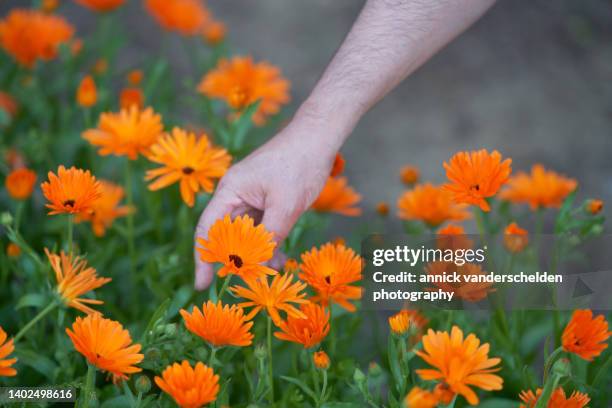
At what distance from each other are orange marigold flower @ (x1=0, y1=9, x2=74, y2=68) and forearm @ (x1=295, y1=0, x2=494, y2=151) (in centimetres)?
105

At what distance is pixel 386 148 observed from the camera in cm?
319

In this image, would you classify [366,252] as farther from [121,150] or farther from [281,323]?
[121,150]

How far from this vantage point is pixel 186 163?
1457 millimetres

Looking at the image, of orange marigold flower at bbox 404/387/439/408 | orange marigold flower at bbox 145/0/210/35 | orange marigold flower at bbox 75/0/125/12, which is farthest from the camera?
orange marigold flower at bbox 145/0/210/35

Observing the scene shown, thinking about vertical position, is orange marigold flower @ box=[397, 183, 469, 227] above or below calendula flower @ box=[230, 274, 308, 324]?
above

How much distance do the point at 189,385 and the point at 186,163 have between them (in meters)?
0.57

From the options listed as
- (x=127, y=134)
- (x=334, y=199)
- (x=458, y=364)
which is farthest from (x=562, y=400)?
(x=127, y=134)

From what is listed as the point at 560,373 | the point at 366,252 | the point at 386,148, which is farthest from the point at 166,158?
the point at 386,148

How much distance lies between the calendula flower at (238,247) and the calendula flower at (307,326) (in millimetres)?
84

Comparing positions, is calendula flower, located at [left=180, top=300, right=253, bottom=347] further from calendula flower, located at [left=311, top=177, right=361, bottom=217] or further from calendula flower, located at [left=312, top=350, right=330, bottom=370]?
calendula flower, located at [left=311, top=177, right=361, bottom=217]

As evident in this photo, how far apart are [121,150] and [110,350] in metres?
0.57

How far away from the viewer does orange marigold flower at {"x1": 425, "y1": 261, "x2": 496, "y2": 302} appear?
50.1 inches

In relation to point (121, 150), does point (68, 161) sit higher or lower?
higher

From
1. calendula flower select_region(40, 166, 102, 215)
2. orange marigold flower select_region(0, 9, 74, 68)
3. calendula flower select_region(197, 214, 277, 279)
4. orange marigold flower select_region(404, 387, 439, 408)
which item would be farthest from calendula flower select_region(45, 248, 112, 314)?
orange marigold flower select_region(0, 9, 74, 68)
